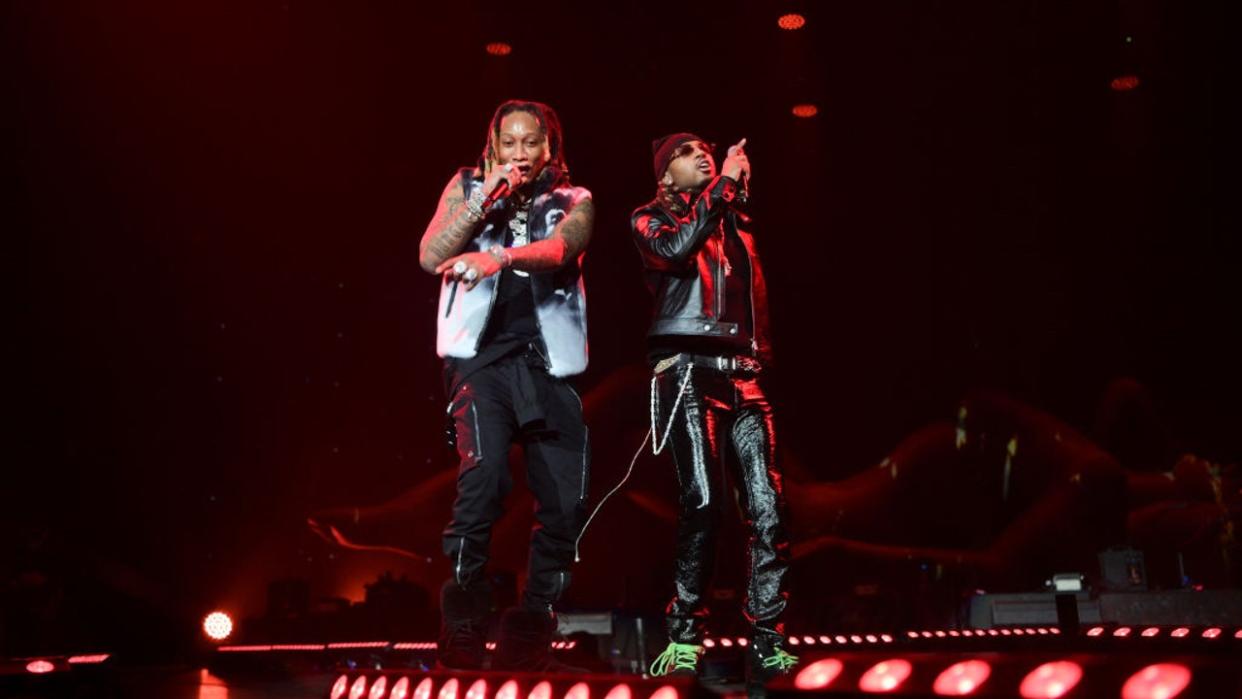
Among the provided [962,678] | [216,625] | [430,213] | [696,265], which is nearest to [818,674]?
[962,678]

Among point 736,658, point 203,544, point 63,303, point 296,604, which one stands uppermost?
point 63,303

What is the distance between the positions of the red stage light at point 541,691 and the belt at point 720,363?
1093 mm

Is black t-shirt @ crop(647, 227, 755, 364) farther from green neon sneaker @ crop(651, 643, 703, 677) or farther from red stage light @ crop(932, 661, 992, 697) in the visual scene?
red stage light @ crop(932, 661, 992, 697)

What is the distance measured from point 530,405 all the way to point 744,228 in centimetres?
85

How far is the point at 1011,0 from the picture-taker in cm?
597

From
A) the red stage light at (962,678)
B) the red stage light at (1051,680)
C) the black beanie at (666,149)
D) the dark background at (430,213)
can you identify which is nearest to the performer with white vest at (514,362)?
the black beanie at (666,149)

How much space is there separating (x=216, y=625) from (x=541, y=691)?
419cm

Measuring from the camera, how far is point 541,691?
173 cm

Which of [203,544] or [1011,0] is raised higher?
[1011,0]

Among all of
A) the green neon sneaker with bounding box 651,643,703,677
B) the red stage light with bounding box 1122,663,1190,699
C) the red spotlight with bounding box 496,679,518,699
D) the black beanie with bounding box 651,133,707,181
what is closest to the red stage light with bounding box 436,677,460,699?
the red spotlight with bounding box 496,679,518,699

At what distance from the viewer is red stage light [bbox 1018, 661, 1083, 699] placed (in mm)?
1171

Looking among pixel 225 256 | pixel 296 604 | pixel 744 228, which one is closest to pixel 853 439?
pixel 296 604

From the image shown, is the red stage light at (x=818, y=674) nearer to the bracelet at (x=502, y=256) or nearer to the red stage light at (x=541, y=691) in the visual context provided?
the red stage light at (x=541, y=691)

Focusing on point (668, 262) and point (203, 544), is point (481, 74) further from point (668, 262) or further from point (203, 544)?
point (668, 262)
